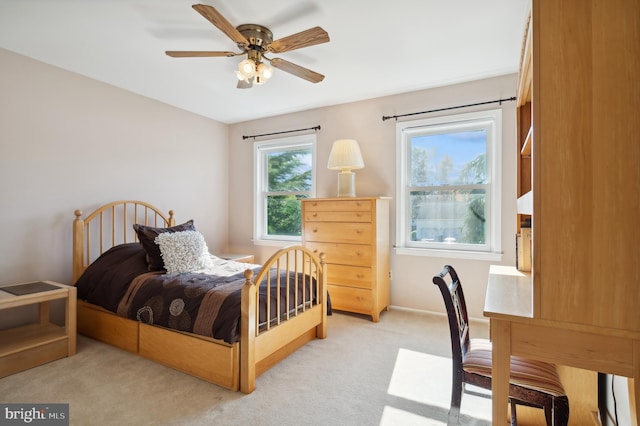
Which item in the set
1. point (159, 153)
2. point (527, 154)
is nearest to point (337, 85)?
point (527, 154)

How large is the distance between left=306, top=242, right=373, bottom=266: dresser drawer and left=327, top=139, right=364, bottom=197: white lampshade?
586 millimetres

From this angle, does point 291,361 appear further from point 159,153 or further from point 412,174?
point 159,153

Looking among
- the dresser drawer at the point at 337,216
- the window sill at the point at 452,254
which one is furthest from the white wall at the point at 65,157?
the window sill at the point at 452,254

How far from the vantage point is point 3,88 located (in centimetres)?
261

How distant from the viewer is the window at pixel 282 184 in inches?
167

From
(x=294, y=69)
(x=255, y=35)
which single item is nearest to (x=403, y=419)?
(x=294, y=69)

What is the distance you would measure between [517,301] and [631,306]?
0.37 meters

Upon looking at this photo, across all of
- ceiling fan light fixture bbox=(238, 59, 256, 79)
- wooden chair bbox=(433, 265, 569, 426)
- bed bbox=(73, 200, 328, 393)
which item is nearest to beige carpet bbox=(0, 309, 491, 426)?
bed bbox=(73, 200, 328, 393)

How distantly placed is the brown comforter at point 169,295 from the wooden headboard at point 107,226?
0.31 m

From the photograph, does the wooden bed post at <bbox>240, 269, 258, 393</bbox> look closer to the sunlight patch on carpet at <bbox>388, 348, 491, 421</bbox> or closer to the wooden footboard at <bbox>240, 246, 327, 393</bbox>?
the wooden footboard at <bbox>240, 246, 327, 393</bbox>

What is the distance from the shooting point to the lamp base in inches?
137

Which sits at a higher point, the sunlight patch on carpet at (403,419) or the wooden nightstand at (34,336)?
the wooden nightstand at (34,336)

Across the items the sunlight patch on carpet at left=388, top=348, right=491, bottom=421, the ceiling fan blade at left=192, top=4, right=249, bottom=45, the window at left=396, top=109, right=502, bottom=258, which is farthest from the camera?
the window at left=396, top=109, right=502, bottom=258

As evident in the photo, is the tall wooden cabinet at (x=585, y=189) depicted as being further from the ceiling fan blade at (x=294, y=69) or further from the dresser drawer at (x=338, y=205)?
the dresser drawer at (x=338, y=205)
